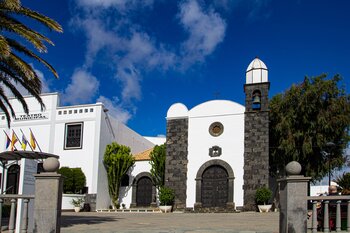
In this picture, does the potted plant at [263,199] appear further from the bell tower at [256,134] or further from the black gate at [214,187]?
the black gate at [214,187]

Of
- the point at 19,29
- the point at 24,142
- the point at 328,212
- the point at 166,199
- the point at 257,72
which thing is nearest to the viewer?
the point at 328,212

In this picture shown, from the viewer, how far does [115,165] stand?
28.0m

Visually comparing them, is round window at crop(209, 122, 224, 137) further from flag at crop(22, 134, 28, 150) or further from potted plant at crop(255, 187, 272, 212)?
flag at crop(22, 134, 28, 150)

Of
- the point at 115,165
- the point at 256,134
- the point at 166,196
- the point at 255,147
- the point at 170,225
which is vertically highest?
the point at 256,134

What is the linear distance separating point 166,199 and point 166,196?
Answer: 0.56 feet

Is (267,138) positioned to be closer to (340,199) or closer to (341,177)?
(341,177)

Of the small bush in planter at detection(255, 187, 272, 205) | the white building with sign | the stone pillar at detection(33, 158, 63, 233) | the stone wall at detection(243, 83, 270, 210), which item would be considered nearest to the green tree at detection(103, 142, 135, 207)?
the white building with sign

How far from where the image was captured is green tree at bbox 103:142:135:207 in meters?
28.0

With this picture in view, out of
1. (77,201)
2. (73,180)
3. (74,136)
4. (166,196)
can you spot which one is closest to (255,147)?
(166,196)

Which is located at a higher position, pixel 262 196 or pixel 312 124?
pixel 312 124

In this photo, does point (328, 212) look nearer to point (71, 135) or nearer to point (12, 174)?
point (71, 135)

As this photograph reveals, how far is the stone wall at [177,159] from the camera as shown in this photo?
83.3 feet

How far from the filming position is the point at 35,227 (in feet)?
29.9

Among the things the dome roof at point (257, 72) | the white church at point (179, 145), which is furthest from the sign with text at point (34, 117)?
the dome roof at point (257, 72)
